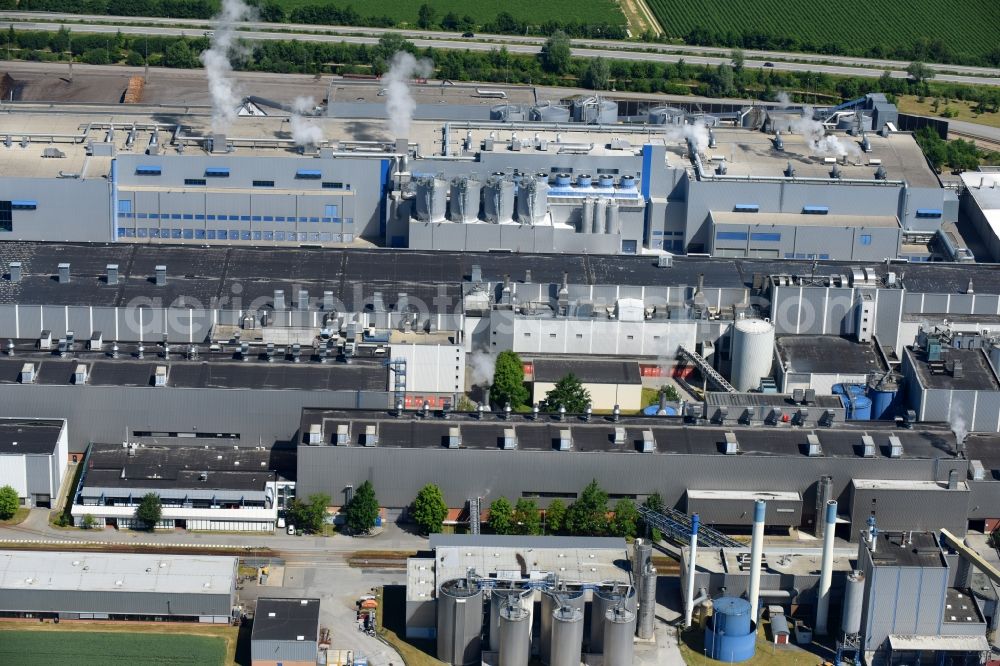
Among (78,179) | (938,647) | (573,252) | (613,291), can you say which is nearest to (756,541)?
(938,647)

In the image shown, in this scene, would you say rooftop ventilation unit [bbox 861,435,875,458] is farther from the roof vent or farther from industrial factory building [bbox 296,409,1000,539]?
the roof vent

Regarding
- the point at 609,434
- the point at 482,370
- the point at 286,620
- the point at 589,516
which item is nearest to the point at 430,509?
the point at 589,516

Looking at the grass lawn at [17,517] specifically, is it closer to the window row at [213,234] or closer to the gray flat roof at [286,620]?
the gray flat roof at [286,620]

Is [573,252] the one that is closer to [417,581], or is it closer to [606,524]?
[606,524]

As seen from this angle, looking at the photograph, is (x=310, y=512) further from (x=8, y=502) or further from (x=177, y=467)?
(x=8, y=502)

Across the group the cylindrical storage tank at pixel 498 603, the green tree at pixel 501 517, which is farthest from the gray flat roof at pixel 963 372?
the cylindrical storage tank at pixel 498 603
